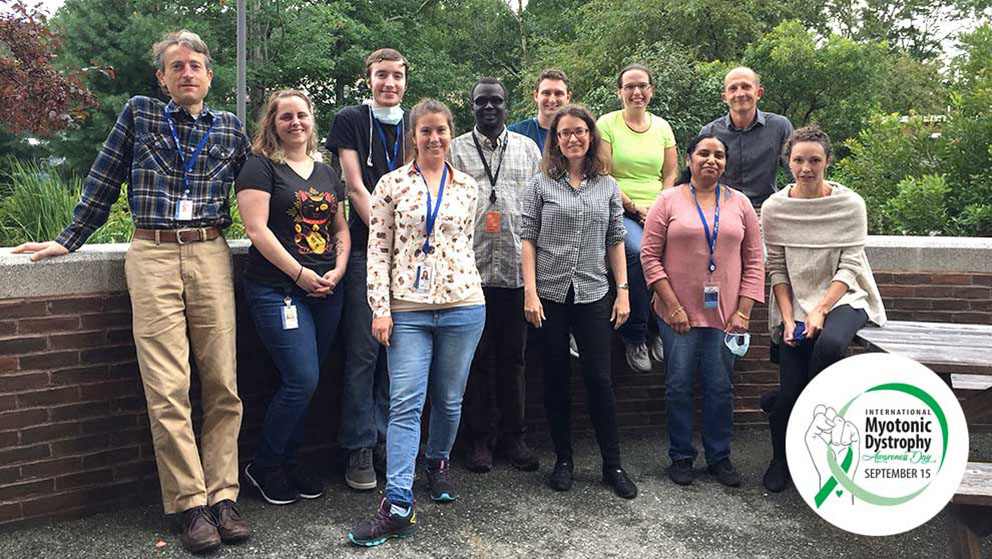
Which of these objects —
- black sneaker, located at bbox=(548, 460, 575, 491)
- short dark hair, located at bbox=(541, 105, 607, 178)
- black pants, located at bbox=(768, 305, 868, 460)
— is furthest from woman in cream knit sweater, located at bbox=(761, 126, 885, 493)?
black sneaker, located at bbox=(548, 460, 575, 491)

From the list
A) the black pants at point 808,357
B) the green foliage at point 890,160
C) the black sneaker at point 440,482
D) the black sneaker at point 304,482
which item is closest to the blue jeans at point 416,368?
the black sneaker at point 440,482

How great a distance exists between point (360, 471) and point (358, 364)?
23.7 inches

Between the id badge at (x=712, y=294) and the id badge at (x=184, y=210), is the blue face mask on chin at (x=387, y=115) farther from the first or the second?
the id badge at (x=712, y=294)

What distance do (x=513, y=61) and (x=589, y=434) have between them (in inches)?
1215

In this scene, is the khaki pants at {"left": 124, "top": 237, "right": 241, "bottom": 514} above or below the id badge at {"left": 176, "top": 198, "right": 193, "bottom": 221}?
below

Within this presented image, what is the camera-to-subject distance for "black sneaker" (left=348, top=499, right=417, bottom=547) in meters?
3.76

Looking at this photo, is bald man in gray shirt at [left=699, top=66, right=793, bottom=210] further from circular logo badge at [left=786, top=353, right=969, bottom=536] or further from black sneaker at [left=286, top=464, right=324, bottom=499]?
black sneaker at [left=286, top=464, right=324, bottom=499]

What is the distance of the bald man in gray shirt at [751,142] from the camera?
203 inches

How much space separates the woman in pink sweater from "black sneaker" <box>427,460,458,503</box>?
1.32 meters

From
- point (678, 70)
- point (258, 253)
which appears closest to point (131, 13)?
point (678, 70)

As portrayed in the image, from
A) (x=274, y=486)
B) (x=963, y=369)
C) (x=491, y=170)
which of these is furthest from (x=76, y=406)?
(x=963, y=369)

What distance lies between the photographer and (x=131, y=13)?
21.6 metres

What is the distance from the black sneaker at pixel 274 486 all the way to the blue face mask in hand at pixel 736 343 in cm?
252

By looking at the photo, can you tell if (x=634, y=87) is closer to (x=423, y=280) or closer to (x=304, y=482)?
(x=423, y=280)
